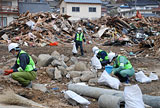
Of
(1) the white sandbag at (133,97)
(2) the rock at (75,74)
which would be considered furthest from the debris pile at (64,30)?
(1) the white sandbag at (133,97)

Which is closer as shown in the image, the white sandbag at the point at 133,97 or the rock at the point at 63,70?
the white sandbag at the point at 133,97

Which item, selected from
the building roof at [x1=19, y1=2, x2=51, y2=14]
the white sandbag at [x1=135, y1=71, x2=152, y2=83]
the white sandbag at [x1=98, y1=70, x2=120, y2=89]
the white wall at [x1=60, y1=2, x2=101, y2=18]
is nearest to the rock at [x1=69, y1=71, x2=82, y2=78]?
the white sandbag at [x1=98, y1=70, x2=120, y2=89]

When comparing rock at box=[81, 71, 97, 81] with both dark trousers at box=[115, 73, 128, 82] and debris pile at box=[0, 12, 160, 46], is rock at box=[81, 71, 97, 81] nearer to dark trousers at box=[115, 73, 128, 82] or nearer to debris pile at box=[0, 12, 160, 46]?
dark trousers at box=[115, 73, 128, 82]

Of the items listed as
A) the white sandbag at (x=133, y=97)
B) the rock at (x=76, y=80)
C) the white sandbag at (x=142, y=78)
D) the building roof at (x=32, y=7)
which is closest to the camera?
the white sandbag at (x=133, y=97)

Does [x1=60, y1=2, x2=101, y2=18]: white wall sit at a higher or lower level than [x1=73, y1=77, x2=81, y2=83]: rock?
higher

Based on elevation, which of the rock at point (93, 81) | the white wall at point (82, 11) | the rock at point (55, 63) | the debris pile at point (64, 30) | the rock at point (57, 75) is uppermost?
the white wall at point (82, 11)

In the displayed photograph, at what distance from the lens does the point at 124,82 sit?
7.63 meters

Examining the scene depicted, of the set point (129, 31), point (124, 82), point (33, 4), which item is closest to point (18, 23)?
point (129, 31)

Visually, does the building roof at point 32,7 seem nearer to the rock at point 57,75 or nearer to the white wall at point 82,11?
the white wall at point 82,11

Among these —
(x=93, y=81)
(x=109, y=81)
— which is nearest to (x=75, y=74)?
(x=93, y=81)

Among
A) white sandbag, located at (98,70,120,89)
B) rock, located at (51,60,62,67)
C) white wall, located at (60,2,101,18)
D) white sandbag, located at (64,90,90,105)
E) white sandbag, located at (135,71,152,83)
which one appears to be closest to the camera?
white sandbag, located at (64,90,90,105)

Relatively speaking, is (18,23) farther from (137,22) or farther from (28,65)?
(28,65)

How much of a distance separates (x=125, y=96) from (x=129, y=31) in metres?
17.8

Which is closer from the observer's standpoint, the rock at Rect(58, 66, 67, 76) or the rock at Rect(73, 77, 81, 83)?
the rock at Rect(73, 77, 81, 83)
